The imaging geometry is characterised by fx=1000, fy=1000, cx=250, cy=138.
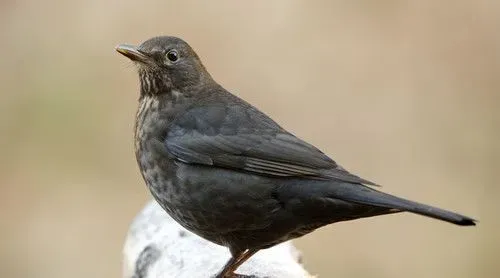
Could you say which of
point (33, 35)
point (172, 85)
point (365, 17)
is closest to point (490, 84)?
point (365, 17)

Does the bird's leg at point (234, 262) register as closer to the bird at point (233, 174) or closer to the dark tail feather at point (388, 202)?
the bird at point (233, 174)

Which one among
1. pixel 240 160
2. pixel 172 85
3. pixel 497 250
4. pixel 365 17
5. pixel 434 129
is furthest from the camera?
pixel 365 17

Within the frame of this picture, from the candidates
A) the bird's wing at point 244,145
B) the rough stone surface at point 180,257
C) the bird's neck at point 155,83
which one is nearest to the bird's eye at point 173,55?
the bird's neck at point 155,83

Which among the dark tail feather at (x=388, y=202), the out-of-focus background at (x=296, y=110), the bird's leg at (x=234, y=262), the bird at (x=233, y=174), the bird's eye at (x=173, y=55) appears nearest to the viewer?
the dark tail feather at (x=388, y=202)

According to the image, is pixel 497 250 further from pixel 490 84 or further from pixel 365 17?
pixel 365 17

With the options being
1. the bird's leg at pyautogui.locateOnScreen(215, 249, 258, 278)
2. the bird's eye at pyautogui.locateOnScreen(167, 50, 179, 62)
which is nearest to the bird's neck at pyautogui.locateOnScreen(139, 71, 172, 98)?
the bird's eye at pyautogui.locateOnScreen(167, 50, 179, 62)

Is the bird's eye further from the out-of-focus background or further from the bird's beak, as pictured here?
the out-of-focus background

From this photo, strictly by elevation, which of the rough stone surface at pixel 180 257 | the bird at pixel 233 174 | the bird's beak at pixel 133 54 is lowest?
the rough stone surface at pixel 180 257

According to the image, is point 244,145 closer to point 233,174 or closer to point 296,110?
point 233,174
